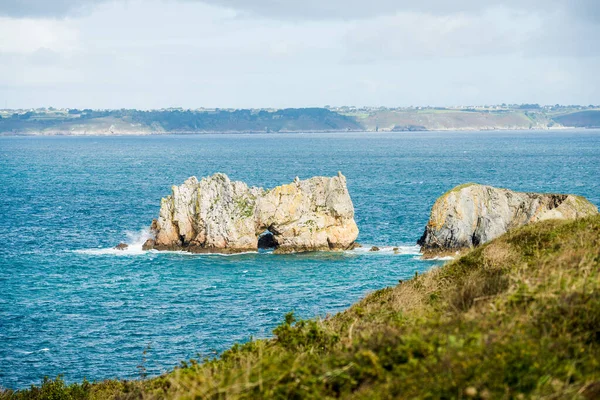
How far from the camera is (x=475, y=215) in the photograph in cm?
5672

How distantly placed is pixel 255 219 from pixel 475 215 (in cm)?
1766

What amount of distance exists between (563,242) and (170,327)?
24.9 metres

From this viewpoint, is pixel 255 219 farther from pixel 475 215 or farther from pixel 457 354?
pixel 457 354

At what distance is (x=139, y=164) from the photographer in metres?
162

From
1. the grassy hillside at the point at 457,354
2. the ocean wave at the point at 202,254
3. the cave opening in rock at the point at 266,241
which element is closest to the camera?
the grassy hillside at the point at 457,354

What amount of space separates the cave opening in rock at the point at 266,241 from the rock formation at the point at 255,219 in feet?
0.28

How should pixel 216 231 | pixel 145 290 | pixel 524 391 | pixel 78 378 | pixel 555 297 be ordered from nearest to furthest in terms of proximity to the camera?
pixel 524 391
pixel 555 297
pixel 78 378
pixel 145 290
pixel 216 231

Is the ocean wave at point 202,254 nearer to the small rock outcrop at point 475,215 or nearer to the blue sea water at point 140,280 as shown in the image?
the blue sea water at point 140,280

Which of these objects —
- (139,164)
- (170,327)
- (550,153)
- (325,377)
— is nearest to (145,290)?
(170,327)

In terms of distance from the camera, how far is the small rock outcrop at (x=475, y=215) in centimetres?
5609

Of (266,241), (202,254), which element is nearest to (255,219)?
(266,241)

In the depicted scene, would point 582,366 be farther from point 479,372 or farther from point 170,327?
point 170,327

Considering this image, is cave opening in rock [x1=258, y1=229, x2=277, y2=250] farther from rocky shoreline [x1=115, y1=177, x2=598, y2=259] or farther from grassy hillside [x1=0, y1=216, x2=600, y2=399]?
grassy hillside [x1=0, y1=216, x2=600, y2=399]

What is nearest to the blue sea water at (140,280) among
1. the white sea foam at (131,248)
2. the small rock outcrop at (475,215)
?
the white sea foam at (131,248)
